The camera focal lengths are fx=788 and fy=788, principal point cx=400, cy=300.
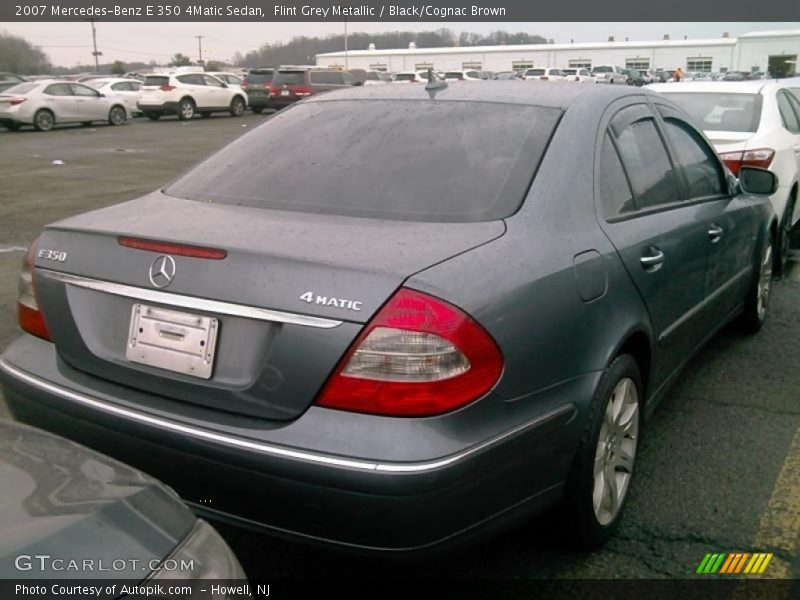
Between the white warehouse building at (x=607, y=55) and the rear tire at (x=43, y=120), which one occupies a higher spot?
the white warehouse building at (x=607, y=55)

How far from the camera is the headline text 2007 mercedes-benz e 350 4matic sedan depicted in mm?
2059

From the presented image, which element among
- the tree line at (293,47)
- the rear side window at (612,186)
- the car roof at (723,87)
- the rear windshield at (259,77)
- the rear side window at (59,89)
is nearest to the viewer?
the rear side window at (612,186)

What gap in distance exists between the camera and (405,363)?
6.75ft

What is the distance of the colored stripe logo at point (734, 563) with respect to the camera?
2.64 m

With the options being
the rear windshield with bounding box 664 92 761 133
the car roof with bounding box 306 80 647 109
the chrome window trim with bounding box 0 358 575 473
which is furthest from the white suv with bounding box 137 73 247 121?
the chrome window trim with bounding box 0 358 575 473

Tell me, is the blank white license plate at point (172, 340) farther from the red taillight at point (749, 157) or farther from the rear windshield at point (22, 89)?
the rear windshield at point (22, 89)

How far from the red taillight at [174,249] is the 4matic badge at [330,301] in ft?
1.02

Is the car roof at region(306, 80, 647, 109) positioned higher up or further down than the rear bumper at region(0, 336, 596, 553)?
higher up

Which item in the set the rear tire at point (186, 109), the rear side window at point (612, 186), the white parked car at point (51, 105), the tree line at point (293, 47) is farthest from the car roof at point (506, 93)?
the tree line at point (293, 47)

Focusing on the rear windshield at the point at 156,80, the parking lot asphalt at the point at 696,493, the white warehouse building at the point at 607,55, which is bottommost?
the parking lot asphalt at the point at 696,493

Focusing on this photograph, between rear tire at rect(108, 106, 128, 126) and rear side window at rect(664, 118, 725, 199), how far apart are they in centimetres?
2604

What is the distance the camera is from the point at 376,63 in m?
92.6

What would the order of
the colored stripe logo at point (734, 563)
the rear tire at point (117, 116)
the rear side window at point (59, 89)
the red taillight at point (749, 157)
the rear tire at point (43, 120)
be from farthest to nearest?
the rear tire at point (117, 116), the rear side window at point (59, 89), the rear tire at point (43, 120), the red taillight at point (749, 157), the colored stripe logo at point (734, 563)

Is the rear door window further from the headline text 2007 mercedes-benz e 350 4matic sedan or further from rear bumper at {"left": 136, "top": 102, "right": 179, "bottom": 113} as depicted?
rear bumper at {"left": 136, "top": 102, "right": 179, "bottom": 113}
